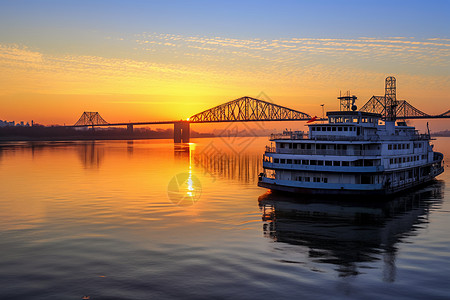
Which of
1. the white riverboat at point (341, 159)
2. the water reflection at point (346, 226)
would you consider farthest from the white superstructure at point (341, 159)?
the water reflection at point (346, 226)

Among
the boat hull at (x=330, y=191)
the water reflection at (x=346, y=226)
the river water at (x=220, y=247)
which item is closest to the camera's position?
the river water at (x=220, y=247)

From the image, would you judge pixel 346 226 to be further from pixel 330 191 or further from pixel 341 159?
pixel 341 159

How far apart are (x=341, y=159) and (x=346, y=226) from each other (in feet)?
43.1

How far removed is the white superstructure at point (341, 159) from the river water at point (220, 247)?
209 cm

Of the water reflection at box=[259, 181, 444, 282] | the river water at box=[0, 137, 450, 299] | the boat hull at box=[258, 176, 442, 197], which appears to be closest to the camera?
the river water at box=[0, 137, 450, 299]

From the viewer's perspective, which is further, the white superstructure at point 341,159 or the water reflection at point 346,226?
the white superstructure at point 341,159

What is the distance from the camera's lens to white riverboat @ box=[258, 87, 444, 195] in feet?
160

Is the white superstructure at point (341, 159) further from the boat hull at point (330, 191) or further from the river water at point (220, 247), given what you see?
the river water at point (220, 247)

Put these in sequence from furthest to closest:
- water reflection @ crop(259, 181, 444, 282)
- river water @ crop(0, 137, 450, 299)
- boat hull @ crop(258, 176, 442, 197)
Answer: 1. boat hull @ crop(258, 176, 442, 197)
2. water reflection @ crop(259, 181, 444, 282)
3. river water @ crop(0, 137, 450, 299)

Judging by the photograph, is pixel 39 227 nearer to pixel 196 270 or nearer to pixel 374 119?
pixel 196 270

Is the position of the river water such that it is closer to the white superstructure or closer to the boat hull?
the boat hull

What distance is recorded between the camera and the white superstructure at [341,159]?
48.9 meters

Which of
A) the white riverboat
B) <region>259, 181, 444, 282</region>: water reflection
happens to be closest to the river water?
<region>259, 181, 444, 282</region>: water reflection

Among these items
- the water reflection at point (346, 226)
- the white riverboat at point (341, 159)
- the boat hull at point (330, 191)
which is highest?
the white riverboat at point (341, 159)
